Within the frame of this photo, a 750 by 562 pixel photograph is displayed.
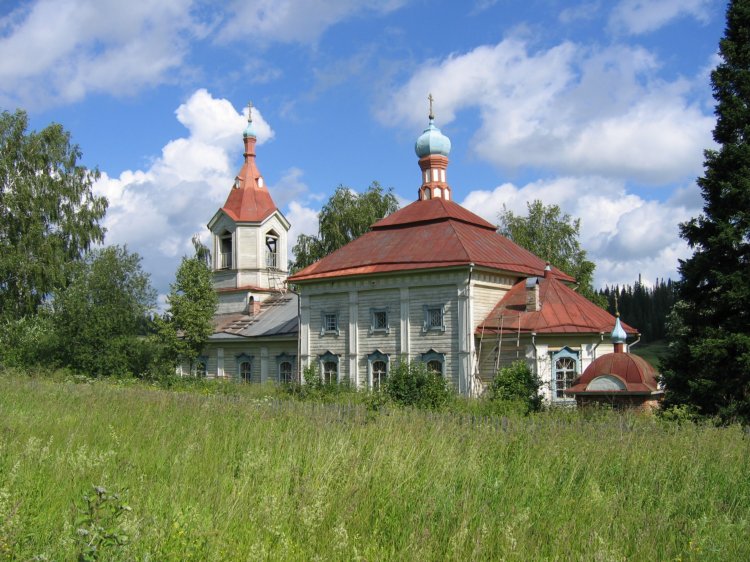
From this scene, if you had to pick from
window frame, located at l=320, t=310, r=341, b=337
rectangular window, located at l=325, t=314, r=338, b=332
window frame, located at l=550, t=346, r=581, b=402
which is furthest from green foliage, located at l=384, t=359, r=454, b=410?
rectangular window, located at l=325, t=314, r=338, b=332

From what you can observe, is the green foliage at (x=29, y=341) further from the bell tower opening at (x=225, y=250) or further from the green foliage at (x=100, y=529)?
the green foliage at (x=100, y=529)

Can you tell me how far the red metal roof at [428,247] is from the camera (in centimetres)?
2698

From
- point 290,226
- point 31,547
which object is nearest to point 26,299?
point 290,226

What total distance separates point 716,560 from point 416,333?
22.2 metres

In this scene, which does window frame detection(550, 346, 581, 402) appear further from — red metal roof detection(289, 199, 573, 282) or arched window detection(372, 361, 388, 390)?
arched window detection(372, 361, 388, 390)

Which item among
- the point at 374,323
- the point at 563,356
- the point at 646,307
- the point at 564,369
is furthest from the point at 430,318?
the point at 646,307

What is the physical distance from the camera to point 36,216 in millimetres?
33500

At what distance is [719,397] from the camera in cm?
1492

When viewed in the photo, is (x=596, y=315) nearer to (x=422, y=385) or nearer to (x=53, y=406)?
(x=422, y=385)

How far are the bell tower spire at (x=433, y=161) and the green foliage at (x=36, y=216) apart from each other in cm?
1534

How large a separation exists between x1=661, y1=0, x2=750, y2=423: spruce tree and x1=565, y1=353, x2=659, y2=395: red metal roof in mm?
2070

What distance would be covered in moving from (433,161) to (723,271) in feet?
63.6

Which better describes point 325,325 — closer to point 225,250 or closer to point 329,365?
point 329,365

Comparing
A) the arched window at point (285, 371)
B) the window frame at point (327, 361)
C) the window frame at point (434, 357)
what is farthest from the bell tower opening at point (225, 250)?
the window frame at point (434, 357)
